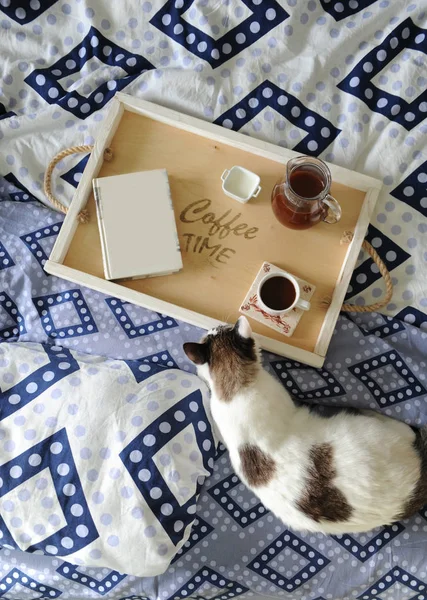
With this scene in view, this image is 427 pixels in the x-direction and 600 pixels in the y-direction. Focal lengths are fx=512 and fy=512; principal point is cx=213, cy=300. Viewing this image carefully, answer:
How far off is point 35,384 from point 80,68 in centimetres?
76

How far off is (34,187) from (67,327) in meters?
0.34

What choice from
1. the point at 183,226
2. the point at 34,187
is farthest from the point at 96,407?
the point at 34,187

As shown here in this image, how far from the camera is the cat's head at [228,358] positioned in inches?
37.4

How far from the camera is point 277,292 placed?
1.05 metres

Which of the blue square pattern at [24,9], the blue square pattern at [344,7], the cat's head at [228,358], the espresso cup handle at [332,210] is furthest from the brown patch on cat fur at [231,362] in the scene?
the blue square pattern at [24,9]

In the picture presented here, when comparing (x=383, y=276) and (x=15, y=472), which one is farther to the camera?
(x=383, y=276)

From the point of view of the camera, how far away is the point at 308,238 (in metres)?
1.09

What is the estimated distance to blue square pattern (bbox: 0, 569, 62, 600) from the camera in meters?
1.04

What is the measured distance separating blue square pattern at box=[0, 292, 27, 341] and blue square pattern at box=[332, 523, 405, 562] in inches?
31.2

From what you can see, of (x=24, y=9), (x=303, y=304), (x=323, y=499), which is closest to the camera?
(x=323, y=499)

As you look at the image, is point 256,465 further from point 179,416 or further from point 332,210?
point 332,210

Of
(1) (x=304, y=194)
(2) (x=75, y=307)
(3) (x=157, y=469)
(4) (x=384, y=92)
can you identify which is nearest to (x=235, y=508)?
(3) (x=157, y=469)

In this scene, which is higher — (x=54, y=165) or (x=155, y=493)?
(x=54, y=165)

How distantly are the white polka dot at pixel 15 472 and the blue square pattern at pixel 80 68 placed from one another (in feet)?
2.56
